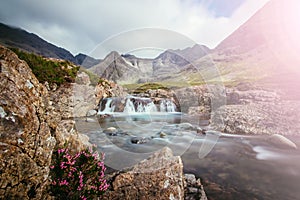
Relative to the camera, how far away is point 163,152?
5781 mm

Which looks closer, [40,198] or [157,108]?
[40,198]

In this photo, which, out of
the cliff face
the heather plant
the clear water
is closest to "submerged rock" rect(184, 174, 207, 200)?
the clear water

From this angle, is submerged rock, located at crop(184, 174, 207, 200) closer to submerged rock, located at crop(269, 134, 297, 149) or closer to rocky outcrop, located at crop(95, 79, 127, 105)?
Answer: submerged rock, located at crop(269, 134, 297, 149)

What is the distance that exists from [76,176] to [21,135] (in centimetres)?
159

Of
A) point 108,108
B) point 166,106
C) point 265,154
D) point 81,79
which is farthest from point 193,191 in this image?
point 166,106

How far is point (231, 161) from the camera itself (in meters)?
9.28

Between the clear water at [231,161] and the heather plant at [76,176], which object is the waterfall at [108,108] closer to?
the clear water at [231,161]

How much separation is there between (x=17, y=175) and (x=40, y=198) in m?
0.72

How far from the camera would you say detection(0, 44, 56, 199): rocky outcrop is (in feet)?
8.39

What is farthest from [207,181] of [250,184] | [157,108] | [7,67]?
[157,108]

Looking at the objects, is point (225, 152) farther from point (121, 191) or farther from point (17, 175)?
point (17, 175)

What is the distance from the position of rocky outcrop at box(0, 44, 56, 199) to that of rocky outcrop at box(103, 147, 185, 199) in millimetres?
1954

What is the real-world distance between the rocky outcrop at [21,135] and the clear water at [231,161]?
18.0 feet

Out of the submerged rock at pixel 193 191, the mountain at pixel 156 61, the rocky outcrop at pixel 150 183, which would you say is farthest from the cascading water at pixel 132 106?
the rocky outcrop at pixel 150 183
